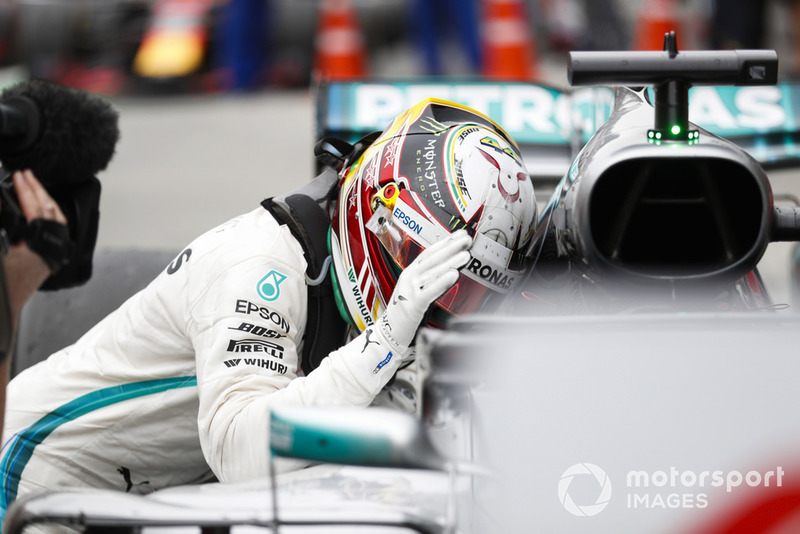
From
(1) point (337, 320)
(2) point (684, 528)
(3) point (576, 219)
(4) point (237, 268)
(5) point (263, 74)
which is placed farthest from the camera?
(5) point (263, 74)

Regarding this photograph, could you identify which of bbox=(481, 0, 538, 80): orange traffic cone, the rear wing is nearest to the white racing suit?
the rear wing

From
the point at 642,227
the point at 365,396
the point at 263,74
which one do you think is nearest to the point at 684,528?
the point at 642,227

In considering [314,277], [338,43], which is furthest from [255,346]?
[338,43]

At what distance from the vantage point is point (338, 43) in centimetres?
854

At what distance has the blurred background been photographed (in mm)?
7839

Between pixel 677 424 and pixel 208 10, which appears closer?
pixel 677 424

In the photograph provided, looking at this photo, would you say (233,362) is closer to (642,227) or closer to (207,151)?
(642,227)

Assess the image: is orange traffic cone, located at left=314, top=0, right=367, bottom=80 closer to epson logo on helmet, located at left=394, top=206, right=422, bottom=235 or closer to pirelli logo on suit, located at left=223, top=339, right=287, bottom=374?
epson logo on helmet, located at left=394, top=206, right=422, bottom=235

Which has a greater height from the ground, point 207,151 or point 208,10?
point 208,10

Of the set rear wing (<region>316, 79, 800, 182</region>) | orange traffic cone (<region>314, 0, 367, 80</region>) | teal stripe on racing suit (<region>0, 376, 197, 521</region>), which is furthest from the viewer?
orange traffic cone (<region>314, 0, 367, 80</region>)

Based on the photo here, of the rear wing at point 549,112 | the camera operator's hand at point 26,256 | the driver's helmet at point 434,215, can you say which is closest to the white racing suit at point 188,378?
the driver's helmet at point 434,215

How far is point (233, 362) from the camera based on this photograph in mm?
1868

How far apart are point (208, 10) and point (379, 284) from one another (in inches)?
292

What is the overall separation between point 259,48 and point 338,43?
0.67 metres
